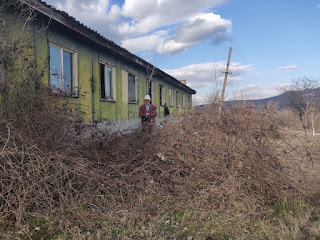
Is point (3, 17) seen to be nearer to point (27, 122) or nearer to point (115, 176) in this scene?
point (27, 122)

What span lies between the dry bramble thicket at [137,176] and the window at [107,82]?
3.59m

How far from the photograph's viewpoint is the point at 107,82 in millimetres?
8203

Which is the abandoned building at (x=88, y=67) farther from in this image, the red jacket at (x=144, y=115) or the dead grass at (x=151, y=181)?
the dead grass at (x=151, y=181)

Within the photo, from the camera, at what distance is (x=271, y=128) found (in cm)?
397

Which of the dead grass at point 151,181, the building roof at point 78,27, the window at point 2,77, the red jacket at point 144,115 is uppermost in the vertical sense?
the building roof at point 78,27

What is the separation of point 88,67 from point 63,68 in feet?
3.38

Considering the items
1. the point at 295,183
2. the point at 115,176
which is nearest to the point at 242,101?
the point at 295,183

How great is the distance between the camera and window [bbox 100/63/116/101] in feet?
26.0

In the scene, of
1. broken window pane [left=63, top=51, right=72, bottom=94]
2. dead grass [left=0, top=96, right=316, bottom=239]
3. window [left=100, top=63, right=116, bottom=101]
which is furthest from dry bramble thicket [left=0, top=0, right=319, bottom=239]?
window [left=100, top=63, right=116, bottom=101]

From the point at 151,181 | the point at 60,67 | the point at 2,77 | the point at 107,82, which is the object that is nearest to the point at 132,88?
the point at 107,82

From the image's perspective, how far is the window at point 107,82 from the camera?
26.0 feet

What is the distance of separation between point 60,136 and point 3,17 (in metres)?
2.89

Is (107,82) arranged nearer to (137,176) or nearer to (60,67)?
(60,67)

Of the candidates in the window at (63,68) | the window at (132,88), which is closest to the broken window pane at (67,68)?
the window at (63,68)
